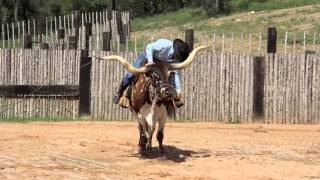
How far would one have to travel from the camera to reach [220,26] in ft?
112

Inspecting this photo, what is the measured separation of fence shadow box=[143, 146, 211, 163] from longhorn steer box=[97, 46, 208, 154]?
0.64 ft

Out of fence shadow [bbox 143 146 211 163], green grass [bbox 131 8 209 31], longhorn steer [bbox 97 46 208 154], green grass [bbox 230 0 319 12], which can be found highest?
green grass [bbox 230 0 319 12]

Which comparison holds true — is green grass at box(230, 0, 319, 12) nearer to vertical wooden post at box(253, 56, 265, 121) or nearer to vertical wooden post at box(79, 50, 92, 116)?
vertical wooden post at box(253, 56, 265, 121)

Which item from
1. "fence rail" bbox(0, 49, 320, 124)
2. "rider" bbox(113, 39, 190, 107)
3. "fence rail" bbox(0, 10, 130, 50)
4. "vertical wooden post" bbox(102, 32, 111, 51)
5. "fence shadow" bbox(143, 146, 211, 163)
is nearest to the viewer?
"rider" bbox(113, 39, 190, 107)

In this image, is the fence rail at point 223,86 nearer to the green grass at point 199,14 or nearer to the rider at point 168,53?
the rider at point 168,53

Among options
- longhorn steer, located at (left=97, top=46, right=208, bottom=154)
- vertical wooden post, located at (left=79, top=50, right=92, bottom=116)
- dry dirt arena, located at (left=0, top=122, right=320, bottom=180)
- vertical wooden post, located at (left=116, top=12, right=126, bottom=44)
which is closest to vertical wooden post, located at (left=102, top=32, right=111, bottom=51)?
vertical wooden post, located at (left=79, top=50, right=92, bottom=116)

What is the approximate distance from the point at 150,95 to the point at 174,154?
4.82 feet

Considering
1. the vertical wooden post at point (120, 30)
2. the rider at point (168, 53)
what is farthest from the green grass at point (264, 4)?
the rider at point (168, 53)

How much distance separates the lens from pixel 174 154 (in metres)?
12.4

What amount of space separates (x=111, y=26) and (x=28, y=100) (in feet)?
22.8

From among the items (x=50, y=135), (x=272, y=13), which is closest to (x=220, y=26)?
(x=272, y=13)

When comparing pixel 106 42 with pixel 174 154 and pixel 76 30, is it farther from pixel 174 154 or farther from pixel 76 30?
pixel 174 154

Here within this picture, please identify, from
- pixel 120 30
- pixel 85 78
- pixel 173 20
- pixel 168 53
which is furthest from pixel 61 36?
pixel 173 20

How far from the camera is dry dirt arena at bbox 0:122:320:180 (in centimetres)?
1054
